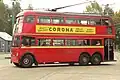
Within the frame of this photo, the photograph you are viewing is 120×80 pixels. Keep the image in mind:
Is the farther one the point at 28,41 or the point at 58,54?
the point at 58,54

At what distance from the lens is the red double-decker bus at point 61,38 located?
87.2 feet

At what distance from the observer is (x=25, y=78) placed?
1819cm

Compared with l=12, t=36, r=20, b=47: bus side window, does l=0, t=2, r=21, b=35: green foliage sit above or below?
above

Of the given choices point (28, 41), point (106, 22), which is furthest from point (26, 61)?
point (106, 22)

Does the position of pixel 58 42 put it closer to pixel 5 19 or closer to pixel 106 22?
pixel 106 22

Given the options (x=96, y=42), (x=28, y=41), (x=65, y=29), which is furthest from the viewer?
(x=96, y=42)

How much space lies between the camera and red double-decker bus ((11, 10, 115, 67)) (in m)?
26.6

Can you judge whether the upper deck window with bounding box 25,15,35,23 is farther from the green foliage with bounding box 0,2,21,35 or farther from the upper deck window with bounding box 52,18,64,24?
the green foliage with bounding box 0,2,21,35

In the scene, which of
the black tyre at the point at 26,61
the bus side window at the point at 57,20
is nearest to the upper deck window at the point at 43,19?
the bus side window at the point at 57,20

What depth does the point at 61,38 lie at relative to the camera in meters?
27.9

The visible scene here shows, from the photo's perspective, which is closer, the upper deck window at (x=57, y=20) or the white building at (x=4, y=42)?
the upper deck window at (x=57, y=20)

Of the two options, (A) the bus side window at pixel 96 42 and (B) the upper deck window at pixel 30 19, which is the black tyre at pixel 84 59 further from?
Result: (B) the upper deck window at pixel 30 19

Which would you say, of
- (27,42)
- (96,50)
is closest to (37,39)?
(27,42)

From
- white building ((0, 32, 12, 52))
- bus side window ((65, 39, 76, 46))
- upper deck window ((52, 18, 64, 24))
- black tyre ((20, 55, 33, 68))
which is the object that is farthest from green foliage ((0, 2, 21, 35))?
black tyre ((20, 55, 33, 68))
